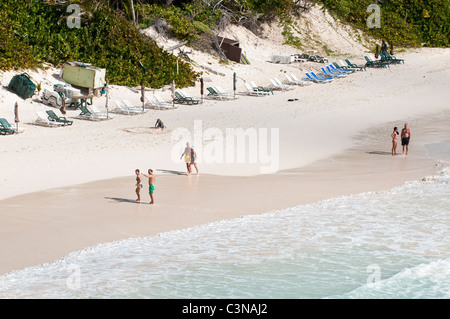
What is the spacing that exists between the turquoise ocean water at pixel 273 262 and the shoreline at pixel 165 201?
0.43 m

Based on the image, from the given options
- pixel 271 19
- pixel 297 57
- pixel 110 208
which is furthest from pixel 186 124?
pixel 271 19

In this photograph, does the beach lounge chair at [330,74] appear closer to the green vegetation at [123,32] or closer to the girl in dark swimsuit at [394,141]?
the green vegetation at [123,32]

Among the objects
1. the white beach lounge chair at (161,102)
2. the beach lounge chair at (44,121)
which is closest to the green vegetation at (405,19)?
the white beach lounge chair at (161,102)

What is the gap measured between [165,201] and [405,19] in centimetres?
4198

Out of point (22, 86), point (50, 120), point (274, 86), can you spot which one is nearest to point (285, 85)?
point (274, 86)

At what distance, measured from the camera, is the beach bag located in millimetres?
30250

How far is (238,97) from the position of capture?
35750mm

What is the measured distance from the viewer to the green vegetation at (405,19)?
52.2 m

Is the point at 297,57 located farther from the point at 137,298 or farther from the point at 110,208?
the point at 137,298

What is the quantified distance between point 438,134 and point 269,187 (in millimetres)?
12012

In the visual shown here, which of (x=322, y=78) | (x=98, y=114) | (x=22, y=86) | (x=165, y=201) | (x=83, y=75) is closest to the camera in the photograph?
(x=165, y=201)

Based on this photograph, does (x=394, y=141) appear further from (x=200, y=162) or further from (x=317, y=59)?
(x=317, y=59)

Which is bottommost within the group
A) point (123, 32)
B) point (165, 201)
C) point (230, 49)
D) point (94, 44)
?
point (165, 201)

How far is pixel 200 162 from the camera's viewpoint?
22.7m
